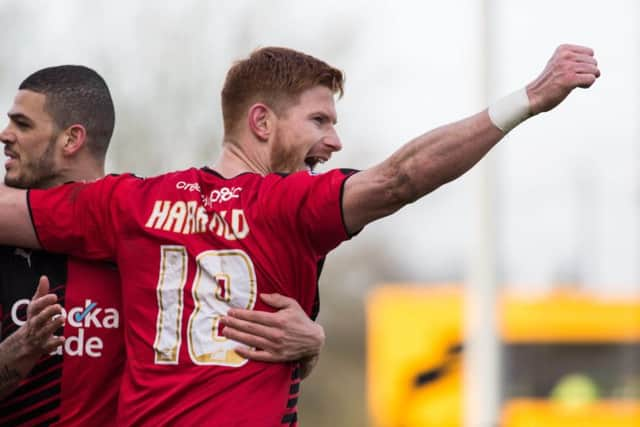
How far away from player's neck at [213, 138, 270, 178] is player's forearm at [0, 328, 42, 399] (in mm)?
877

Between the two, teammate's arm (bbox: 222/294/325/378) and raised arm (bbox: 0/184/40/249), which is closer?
teammate's arm (bbox: 222/294/325/378)

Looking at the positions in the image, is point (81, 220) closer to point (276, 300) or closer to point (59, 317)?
point (59, 317)

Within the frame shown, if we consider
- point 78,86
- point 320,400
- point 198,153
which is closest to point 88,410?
point 78,86

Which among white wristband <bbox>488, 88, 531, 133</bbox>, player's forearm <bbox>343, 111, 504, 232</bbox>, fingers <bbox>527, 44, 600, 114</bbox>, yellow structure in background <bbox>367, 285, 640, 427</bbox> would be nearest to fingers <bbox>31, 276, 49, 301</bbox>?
player's forearm <bbox>343, 111, 504, 232</bbox>

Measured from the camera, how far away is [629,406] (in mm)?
21500

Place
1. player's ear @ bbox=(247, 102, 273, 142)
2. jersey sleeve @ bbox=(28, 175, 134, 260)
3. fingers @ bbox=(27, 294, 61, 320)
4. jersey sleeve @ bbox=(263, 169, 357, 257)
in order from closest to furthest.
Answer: jersey sleeve @ bbox=(263, 169, 357, 257)
fingers @ bbox=(27, 294, 61, 320)
jersey sleeve @ bbox=(28, 175, 134, 260)
player's ear @ bbox=(247, 102, 273, 142)

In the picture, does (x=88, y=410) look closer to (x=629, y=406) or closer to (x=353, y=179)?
(x=353, y=179)

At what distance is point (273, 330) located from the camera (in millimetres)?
4664

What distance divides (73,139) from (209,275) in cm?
80

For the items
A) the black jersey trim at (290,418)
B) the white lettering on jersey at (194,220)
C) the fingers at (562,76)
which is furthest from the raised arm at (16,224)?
the fingers at (562,76)

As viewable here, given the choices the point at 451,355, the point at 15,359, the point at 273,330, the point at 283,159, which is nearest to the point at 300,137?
the point at 283,159

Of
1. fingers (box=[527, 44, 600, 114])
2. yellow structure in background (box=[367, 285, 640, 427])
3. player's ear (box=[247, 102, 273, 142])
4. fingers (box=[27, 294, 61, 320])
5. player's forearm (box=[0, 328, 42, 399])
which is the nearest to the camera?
fingers (box=[527, 44, 600, 114])

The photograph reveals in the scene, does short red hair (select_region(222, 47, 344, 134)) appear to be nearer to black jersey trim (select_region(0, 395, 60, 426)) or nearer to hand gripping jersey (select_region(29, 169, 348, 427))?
hand gripping jersey (select_region(29, 169, 348, 427))

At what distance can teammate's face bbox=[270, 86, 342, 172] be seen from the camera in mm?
4961
